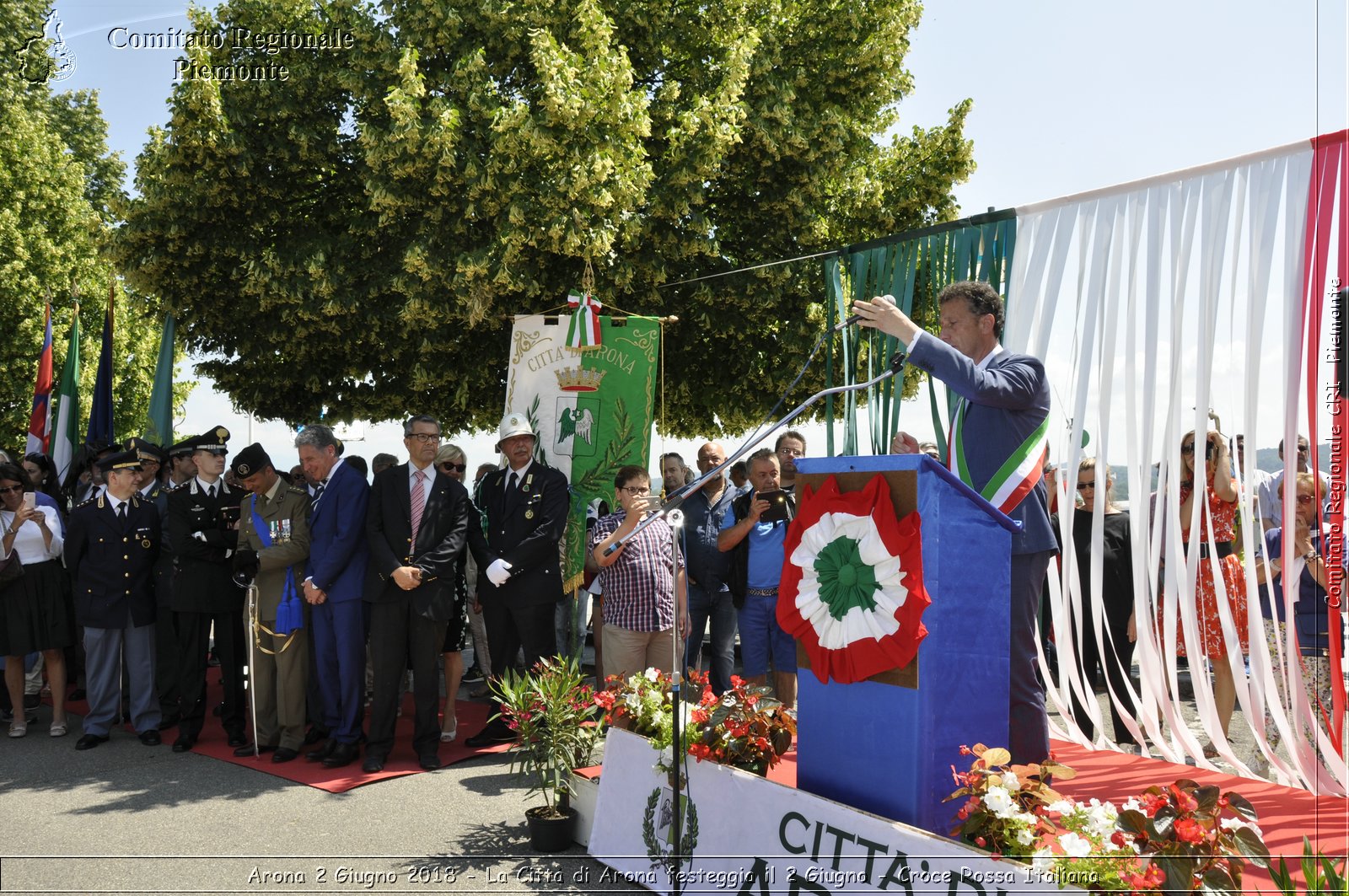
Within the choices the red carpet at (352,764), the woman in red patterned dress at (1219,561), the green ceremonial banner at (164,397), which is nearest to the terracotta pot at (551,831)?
the red carpet at (352,764)

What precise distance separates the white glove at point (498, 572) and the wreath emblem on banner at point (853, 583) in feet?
9.46

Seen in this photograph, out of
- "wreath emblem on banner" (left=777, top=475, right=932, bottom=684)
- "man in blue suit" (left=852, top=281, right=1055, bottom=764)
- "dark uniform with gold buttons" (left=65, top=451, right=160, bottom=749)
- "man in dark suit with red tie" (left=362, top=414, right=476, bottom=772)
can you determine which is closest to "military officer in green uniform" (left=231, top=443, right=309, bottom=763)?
"man in dark suit with red tie" (left=362, top=414, right=476, bottom=772)

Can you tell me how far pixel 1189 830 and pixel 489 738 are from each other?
4.93 meters

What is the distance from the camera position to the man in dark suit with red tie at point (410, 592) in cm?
621

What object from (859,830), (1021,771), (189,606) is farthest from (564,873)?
(189,606)

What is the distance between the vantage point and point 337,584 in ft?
21.0

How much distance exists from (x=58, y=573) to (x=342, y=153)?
5787 millimetres

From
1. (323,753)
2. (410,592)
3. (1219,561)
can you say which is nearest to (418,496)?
(410,592)

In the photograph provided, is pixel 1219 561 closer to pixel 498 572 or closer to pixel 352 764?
pixel 498 572

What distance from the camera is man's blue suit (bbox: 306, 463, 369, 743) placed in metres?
6.36

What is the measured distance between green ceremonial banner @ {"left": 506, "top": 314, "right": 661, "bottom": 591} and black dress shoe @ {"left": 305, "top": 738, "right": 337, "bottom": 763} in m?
1.92

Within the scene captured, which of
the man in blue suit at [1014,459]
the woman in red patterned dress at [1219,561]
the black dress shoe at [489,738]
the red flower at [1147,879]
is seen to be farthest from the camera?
the black dress shoe at [489,738]

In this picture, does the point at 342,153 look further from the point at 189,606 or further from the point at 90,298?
the point at 90,298

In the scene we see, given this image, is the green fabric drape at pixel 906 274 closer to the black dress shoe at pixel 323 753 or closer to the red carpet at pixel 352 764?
the red carpet at pixel 352 764
